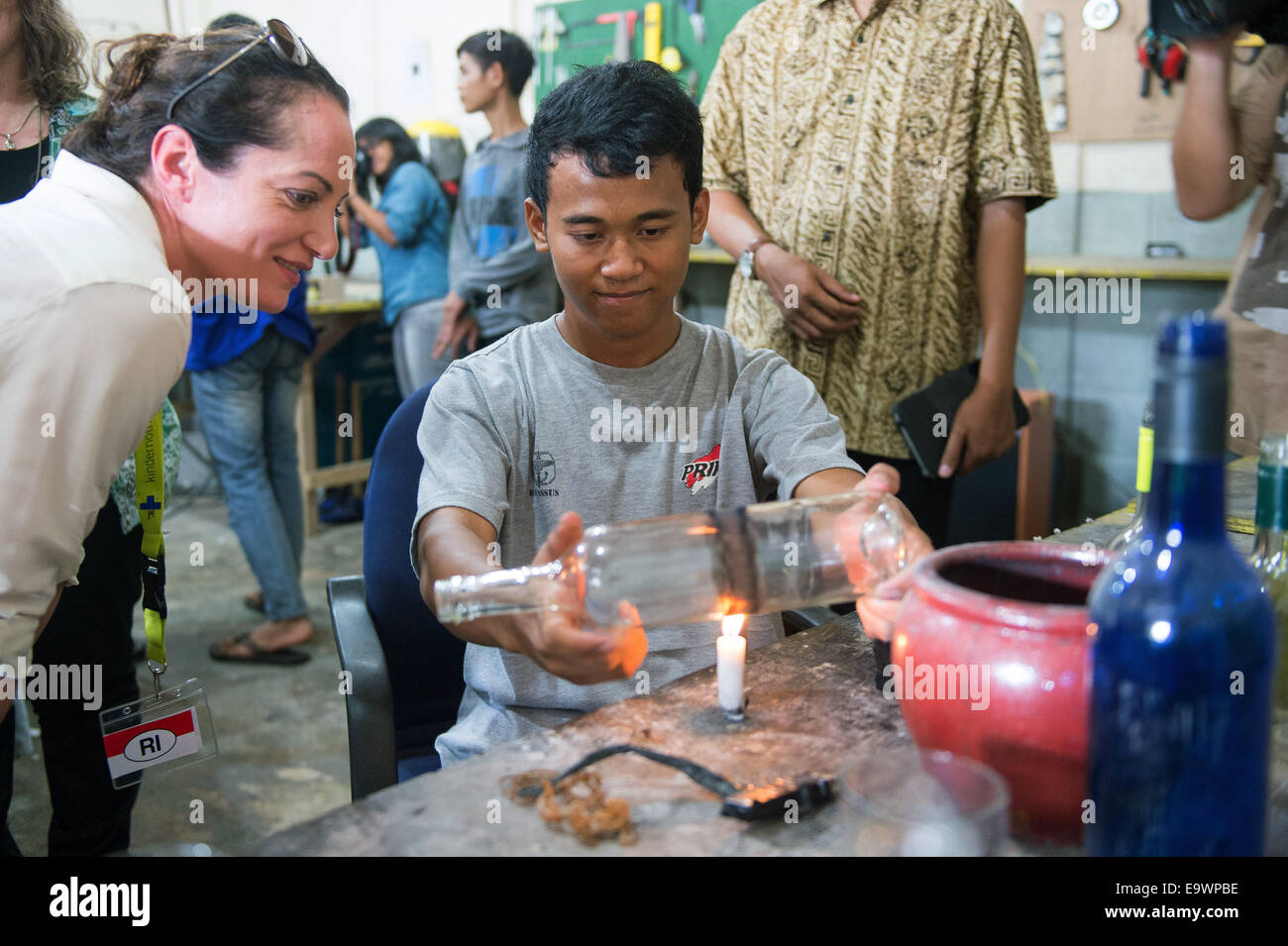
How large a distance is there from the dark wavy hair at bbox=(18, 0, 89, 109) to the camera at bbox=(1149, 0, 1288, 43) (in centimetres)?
167

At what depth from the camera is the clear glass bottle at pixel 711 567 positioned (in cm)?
87

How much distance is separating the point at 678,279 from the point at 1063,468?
305 centimetres

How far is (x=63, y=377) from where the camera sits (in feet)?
3.37

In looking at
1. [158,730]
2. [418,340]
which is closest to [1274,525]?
[158,730]

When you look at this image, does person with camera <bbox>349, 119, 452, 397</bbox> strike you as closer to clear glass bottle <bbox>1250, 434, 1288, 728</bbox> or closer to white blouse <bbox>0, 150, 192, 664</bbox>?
white blouse <bbox>0, 150, 192, 664</bbox>

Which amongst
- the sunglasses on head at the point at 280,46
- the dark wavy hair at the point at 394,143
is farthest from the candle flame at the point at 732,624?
the dark wavy hair at the point at 394,143

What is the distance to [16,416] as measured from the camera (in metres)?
1.01

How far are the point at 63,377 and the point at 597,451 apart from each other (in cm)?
60

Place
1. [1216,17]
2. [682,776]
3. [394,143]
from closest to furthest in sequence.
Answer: [682,776], [1216,17], [394,143]

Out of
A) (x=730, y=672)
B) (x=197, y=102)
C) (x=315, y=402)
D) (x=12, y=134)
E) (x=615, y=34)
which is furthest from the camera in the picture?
(x=615, y=34)

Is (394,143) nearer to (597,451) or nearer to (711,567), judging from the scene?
(597,451)

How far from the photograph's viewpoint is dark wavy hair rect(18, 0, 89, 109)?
68.9 inches
